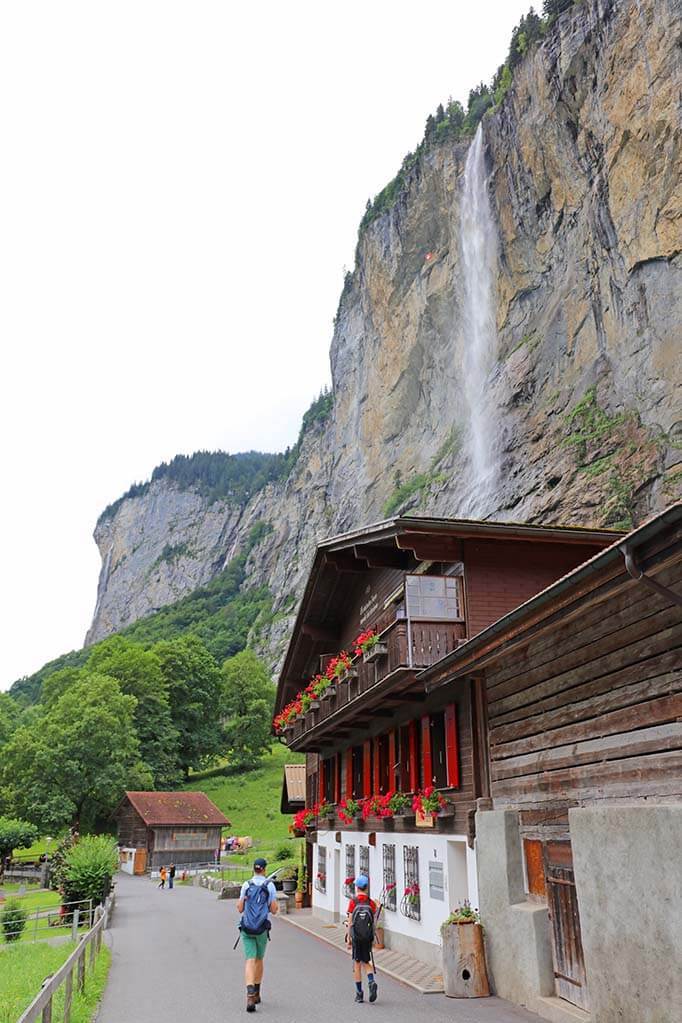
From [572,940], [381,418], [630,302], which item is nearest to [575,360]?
[630,302]

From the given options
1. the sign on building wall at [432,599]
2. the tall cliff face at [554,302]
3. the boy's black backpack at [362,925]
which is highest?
the tall cliff face at [554,302]

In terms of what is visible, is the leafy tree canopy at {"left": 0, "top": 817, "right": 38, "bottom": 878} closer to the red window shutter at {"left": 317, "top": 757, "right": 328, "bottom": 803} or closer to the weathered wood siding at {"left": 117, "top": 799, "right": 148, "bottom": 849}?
the weathered wood siding at {"left": 117, "top": 799, "right": 148, "bottom": 849}

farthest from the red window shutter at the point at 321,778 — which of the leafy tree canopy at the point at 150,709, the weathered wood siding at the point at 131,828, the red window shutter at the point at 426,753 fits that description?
the leafy tree canopy at the point at 150,709

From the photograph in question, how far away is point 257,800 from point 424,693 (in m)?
49.1

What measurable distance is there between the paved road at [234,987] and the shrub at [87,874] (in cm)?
341

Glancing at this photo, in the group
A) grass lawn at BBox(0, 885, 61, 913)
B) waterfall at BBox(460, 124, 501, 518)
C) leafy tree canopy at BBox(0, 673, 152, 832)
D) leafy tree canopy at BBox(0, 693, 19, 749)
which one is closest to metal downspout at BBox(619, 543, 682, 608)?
grass lawn at BBox(0, 885, 61, 913)

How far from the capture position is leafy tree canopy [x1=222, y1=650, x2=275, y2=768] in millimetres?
73875

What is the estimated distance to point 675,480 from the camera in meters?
38.8

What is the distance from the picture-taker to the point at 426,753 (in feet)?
50.6

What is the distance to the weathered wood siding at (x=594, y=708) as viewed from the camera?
27.4ft

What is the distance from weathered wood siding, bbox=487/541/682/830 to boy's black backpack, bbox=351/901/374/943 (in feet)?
8.26

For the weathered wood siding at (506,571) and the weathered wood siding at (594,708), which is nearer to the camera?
the weathered wood siding at (594,708)

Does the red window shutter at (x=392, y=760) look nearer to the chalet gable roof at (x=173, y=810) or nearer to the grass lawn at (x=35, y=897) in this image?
the grass lawn at (x=35, y=897)

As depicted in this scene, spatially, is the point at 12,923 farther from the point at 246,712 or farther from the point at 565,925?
the point at 246,712
